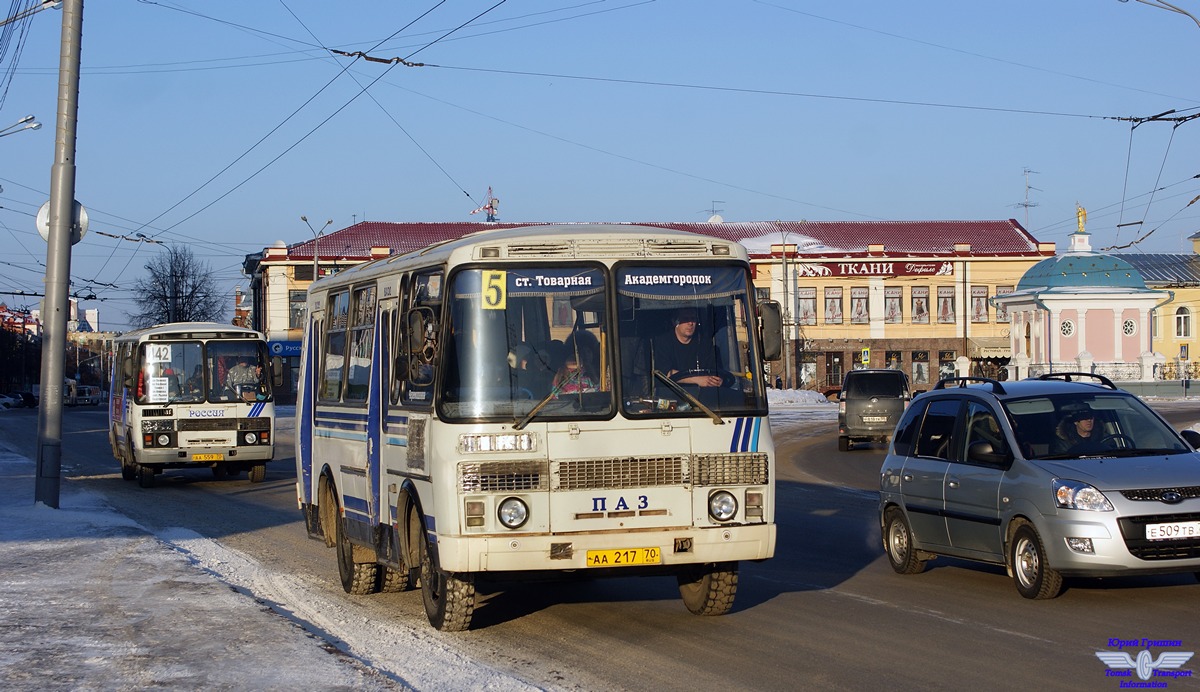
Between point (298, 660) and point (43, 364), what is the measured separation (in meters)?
12.5

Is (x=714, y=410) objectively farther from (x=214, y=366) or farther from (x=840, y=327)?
(x=840, y=327)

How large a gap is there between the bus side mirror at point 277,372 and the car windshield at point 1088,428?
615 inches

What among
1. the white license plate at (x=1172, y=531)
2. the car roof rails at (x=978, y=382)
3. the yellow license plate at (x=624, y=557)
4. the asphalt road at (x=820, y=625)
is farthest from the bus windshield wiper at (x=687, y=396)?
the car roof rails at (x=978, y=382)

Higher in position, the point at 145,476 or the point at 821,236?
the point at 821,236

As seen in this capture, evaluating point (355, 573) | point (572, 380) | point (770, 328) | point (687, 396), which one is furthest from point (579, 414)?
point (355, 573)

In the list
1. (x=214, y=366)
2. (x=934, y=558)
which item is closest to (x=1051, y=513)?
(x=934, y=558)

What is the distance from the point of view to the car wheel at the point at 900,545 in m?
12.5

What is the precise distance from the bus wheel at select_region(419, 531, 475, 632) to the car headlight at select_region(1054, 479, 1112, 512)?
14.4 ft

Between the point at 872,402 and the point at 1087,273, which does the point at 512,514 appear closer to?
the point at 872,402

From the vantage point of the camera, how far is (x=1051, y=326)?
63.1m

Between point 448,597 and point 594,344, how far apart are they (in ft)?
6.53

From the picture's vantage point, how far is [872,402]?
33.6 meters

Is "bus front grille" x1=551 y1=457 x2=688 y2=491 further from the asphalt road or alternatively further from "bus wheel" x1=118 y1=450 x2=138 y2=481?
"bus wheel" x1=118 y1=450 x2=138 y2=481

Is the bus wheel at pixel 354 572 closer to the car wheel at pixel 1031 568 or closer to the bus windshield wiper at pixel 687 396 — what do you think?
the bus windshield wiper at pixel 687 396
